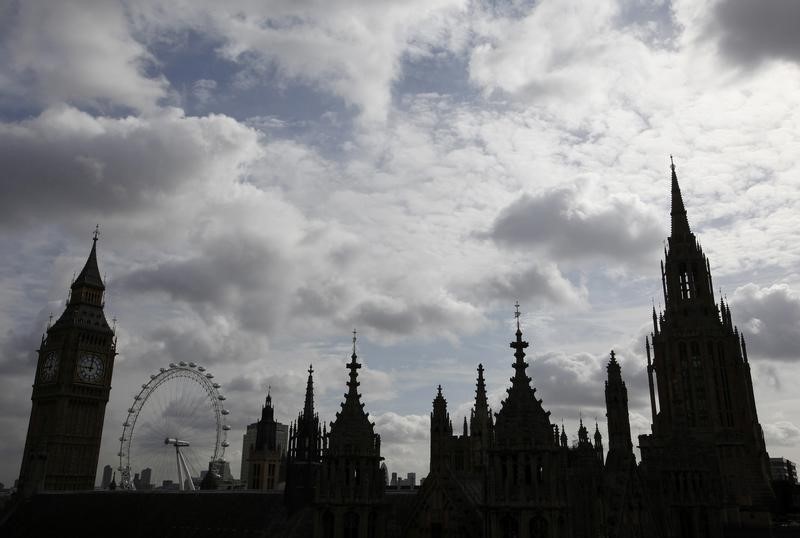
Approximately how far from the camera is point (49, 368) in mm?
143000

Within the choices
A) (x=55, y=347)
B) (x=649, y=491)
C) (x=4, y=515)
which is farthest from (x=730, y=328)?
(x=55, y=347)

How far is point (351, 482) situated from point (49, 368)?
122 metres

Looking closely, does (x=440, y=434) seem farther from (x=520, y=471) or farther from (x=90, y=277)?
(x=90, y=277)

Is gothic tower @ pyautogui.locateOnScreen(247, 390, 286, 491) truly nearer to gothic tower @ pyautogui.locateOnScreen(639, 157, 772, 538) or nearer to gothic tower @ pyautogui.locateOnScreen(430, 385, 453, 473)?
gothic tower @ pyautogui.locateOnScreen(639, 157, 772, 538)

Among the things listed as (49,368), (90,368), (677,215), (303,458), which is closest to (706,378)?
(677,215)

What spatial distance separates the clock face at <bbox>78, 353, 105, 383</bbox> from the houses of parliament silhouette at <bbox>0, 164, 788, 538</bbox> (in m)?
3.16

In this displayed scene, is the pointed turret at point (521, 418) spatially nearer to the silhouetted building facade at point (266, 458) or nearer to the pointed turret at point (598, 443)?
the pointed turret at point (598, 443)

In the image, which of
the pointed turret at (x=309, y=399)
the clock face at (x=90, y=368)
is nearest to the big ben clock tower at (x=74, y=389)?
the clock face at (x=90, y=368)

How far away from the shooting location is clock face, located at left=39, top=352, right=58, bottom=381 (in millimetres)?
141000

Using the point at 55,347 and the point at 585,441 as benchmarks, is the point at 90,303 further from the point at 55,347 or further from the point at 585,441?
the point at 585,441

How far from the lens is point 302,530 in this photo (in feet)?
178

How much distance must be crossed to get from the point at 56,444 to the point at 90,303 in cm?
3042

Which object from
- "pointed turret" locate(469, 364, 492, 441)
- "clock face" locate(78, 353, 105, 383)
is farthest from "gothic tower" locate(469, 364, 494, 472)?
"clock face" locate(78, 353, 105, 383)

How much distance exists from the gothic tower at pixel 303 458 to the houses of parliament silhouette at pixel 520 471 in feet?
0.45
